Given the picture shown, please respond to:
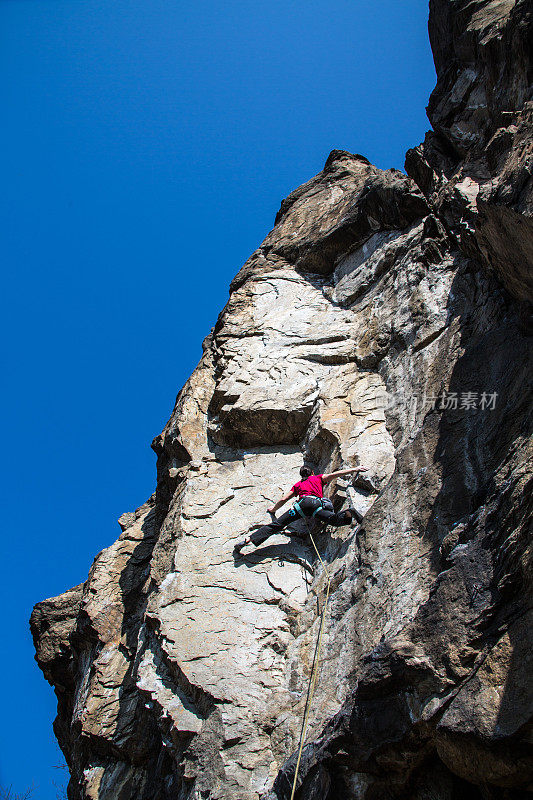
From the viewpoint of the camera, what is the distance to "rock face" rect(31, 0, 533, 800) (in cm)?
516

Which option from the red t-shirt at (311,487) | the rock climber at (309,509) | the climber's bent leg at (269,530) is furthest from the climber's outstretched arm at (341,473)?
the climber's bent leg at (269,530)

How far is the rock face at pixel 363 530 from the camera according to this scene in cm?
516

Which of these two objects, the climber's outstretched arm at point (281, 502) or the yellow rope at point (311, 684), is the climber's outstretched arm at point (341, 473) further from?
the yellow rope at point (311, 684)

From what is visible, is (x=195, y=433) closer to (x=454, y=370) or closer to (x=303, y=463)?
(x=303, y=463)

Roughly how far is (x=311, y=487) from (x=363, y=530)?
3.99 feet

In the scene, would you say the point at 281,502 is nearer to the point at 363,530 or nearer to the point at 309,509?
the point at 309,509

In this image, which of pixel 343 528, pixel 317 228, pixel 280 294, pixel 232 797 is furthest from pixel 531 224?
pixel 317 228

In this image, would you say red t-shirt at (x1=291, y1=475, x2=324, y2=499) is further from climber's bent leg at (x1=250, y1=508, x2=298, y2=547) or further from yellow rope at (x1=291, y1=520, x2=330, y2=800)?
yellow rope at (x1=291, y1=520, x2=330, y2=800)

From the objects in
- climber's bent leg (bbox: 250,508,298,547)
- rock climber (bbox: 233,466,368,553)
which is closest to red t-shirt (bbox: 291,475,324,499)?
rock climber (bbox: 233,466,368,553)

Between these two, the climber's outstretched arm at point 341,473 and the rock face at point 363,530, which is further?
the climber's outstretched arm at point 341,473

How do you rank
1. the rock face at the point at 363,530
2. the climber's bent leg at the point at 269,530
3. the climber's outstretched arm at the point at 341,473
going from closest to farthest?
the rock face at the point at 363,530 < the climber's outstretched arm at the point at 341,473 < the climber's bent leg at the point at 269,530

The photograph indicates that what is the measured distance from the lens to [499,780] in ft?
14.9

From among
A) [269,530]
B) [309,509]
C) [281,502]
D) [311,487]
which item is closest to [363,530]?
[309,509]

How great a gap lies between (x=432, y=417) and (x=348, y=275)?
6.22 metres
